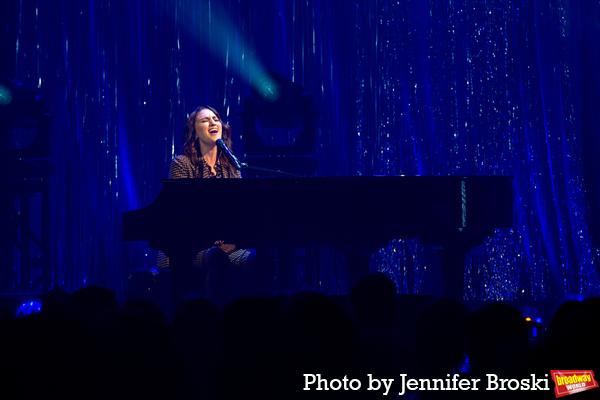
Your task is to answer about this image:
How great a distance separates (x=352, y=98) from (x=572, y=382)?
5.29 meters

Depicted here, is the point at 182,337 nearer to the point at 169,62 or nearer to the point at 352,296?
the point at 352,296

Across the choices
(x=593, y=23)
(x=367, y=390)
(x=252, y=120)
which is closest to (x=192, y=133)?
(x=252, y=120)

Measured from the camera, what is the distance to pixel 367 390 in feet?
4.03

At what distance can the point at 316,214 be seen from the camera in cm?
329

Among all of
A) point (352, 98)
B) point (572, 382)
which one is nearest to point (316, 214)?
point (572, 382)

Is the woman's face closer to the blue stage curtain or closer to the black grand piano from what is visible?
the black grand piano

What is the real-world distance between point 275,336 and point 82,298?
1.00m

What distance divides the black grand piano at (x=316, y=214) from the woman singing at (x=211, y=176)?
46 cm

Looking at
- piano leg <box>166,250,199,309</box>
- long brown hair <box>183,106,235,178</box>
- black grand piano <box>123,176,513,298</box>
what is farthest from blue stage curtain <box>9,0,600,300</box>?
piano leg <box>166,250,199,309</box>

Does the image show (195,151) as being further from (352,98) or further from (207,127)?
(352,98)

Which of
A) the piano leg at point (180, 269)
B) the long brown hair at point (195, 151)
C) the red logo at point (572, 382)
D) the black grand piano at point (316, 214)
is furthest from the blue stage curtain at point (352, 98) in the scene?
the red logo at point (572, 382)

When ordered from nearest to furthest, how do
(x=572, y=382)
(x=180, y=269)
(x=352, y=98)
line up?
(x=572, y=382), (x=180, y=269), (x=352, y=98)

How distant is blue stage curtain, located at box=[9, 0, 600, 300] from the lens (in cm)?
582

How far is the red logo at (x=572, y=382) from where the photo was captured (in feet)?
3.25
